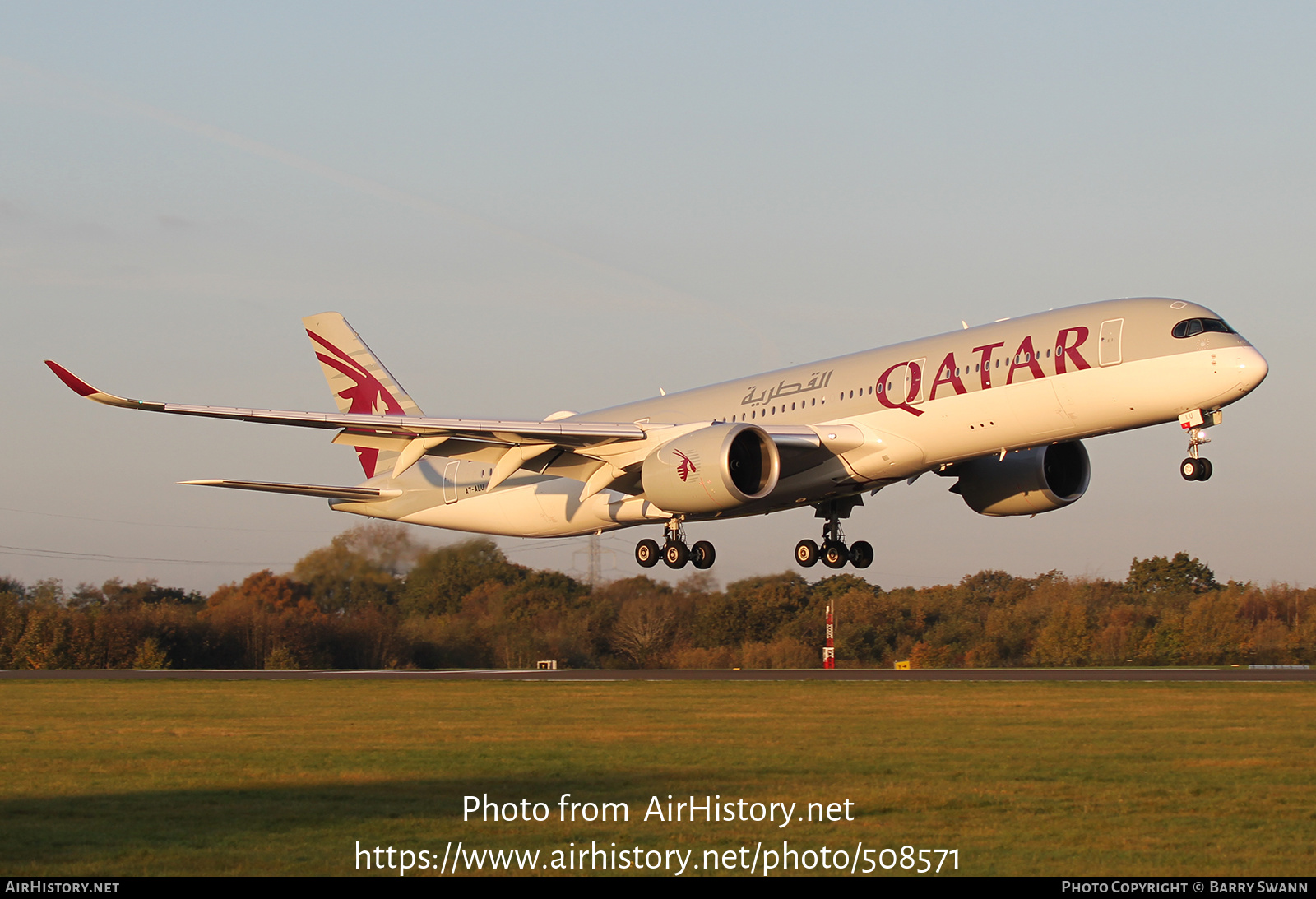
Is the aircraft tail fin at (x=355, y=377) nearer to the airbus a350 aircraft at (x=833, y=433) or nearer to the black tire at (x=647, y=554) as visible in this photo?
the airbus a350 aircraft at (x=833, y=433)

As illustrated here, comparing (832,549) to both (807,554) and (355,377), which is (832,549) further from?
(355,377)

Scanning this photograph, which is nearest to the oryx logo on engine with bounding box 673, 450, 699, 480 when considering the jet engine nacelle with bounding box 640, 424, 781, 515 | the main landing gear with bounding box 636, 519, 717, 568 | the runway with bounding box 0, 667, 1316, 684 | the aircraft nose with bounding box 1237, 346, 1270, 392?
the jet engine nacelle with bounding box 640, 424, 781, 515

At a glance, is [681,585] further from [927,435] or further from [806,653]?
[927,435]

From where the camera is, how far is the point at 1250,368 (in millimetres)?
27438

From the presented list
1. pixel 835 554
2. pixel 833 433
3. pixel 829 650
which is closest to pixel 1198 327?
pixel 833 433

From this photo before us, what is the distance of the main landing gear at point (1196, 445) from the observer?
28.3m

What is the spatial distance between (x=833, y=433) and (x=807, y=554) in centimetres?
633

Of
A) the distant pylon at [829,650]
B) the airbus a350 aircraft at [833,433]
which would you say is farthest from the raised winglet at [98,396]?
the distant pylon at [829,650]

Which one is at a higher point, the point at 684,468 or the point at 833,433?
the point at 833,433

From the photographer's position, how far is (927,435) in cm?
3088

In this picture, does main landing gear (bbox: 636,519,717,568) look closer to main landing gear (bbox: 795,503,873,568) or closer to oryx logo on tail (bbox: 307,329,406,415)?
main landing gear (bbox: 795,503,873,568)

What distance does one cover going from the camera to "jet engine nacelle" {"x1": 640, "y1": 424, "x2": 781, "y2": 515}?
3102cm

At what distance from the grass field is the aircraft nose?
643 cm

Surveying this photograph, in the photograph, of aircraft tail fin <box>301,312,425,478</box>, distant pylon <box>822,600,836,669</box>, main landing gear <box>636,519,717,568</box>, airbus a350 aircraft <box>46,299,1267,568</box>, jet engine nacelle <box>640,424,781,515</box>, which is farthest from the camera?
distant pylon <box>822,600,836,669</box>
